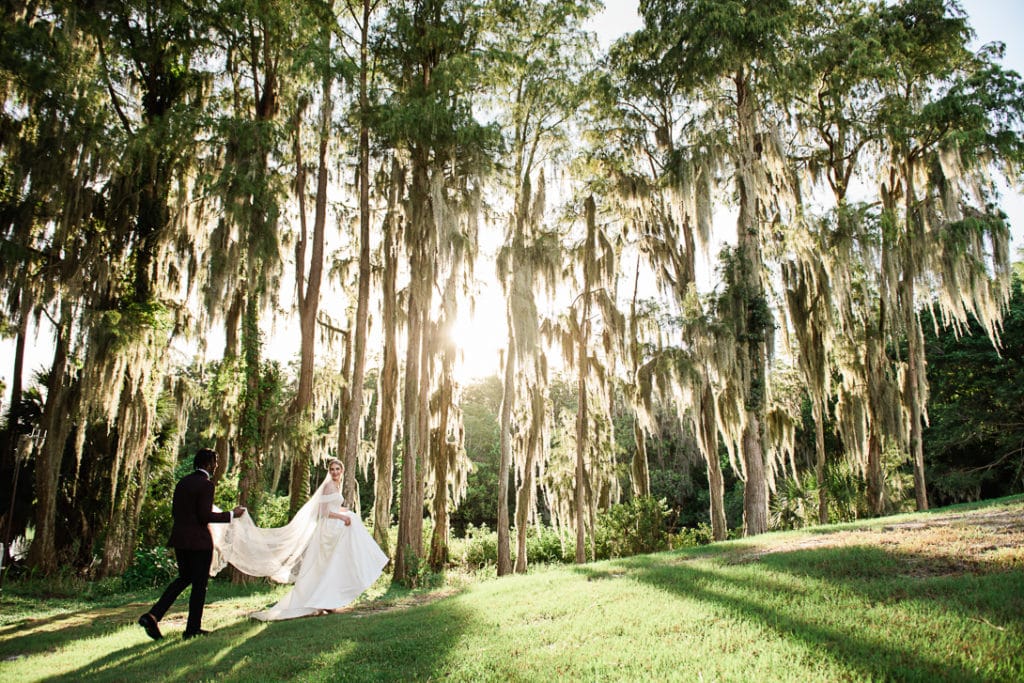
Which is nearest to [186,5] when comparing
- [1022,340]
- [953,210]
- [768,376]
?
[768,376]

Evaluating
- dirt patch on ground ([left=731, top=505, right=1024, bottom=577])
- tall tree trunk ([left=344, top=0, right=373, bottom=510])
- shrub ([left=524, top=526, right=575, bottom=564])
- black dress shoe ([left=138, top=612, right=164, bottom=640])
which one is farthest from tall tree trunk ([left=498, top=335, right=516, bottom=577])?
black dress shoe ([left=138, top=612, right=164, bottom=640])

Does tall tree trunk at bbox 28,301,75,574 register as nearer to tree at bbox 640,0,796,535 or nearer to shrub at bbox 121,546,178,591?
shrub at bbox 121,546,178,591

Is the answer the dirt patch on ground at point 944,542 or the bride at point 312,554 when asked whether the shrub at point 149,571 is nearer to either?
the bride at point 312,554

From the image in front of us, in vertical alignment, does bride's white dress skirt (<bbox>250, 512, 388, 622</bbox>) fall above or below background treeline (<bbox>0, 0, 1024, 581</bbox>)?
below

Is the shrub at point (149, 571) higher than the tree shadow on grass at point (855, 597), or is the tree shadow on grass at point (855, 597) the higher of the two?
the tree shadow on grass at point (855, 597)

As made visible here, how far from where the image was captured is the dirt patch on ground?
474 centimetres

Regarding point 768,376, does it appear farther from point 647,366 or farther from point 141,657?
point 141,657

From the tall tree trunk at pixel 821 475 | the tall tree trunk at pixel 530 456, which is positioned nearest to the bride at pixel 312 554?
the tall tree trunk at pixel 530 456

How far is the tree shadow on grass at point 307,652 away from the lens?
410 centimetres

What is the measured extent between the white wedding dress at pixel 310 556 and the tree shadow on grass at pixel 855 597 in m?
3.20

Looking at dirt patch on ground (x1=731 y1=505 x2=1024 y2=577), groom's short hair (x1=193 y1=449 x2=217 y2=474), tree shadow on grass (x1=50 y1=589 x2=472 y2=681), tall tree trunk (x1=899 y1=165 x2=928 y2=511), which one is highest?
tall tree trunk (x1=899 y1=165 x2=928 y2=511)

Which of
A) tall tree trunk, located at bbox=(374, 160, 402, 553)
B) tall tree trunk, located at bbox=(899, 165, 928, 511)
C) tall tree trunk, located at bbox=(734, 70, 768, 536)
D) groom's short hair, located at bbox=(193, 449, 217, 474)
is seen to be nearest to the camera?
groom's short hair, located at bbox=(193, 449, 217, 474)

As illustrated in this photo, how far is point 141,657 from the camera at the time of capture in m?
5.14

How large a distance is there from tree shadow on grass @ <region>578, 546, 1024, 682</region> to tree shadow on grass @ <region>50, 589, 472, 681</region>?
2112 millimetres
